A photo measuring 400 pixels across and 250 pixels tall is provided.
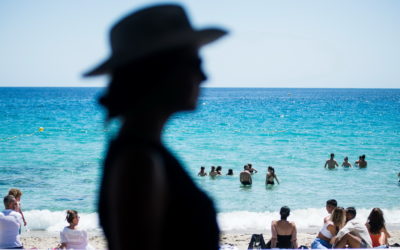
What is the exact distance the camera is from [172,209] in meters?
0.81

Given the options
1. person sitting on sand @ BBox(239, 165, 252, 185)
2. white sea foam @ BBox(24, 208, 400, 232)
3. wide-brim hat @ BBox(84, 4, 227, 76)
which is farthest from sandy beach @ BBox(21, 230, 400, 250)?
wide-brim hat @ BBox(84, 4, 227, 76)

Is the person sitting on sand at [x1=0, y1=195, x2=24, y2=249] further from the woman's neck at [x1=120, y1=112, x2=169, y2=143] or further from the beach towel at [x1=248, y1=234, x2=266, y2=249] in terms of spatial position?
the woman's neck at [x1=120, y1=112, x2=169, y2=143]

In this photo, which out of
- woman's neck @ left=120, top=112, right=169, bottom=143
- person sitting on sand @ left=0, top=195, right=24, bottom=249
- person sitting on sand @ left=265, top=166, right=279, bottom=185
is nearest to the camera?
woman's neck @ left=120, top=112, right=169, bottom=143

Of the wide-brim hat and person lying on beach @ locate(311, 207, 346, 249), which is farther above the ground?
the wide-brim hat

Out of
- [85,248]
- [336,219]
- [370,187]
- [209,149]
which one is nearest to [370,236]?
[336,219]

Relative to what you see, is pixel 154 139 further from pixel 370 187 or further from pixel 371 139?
pixel 371 139

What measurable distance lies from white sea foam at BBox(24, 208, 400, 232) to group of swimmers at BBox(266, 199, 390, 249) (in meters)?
3.21

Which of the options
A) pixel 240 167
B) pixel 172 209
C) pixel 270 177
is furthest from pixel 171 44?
pixel 240 167

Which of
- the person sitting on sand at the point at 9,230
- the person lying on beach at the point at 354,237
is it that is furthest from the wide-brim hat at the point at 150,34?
the person sitting on sand at the point at 9,230

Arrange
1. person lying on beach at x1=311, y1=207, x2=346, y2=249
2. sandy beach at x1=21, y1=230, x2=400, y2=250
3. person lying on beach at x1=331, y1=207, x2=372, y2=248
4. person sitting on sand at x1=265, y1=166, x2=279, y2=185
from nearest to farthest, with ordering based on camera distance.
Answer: person lying on beach at x1=331, y1=207, x2=372, y2=248
person lying on beach at x1=311, y1=207, x2=346, y2=249
sandy beach at x1=21, y1=230, x2=400, y2=250
person sitting on sand at x1=265, y1=166, x2=279, y2=185

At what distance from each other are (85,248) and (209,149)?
19972 mm

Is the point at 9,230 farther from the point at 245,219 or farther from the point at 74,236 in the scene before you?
the point at 245,219

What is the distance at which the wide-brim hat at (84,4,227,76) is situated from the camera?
846mm

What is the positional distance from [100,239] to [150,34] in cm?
832
